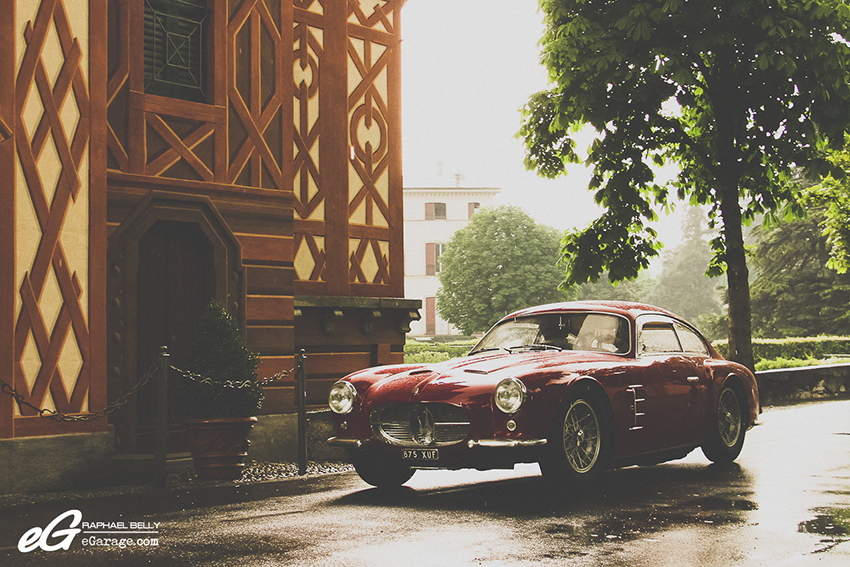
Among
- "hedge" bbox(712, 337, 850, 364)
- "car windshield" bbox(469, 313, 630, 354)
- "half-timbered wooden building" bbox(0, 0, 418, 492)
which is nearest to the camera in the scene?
"car windshield" bbox(469, 313, 630, 354)

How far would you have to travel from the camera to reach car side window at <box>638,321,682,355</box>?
8.48m

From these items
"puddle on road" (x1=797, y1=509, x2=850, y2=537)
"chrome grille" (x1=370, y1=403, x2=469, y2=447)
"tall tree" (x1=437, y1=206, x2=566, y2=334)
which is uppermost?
"tall tree" (x1=437, y1=206, x2=566, y2=334)

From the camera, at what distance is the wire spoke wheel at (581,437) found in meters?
7.05

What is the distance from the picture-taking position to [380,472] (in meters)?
7.72

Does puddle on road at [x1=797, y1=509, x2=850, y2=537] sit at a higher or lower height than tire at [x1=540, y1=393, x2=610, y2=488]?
lower

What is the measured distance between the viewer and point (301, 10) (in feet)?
44.2

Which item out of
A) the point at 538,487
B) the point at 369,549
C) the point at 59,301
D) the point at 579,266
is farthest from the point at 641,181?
the point at 369,549

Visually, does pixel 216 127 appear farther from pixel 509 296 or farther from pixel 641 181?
pixel 509 296

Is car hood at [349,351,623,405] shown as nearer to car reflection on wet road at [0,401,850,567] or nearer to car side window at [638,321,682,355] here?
car side window at [638,321,682,355]

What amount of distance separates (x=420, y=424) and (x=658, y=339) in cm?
298

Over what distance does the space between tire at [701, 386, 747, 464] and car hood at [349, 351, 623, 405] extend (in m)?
1.80

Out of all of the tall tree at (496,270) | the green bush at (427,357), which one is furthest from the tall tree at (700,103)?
the tall tree at (496,270)

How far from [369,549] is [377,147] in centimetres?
1008

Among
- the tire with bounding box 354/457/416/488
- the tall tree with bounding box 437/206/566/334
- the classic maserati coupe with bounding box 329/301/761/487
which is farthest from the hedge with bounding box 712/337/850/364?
the tire with bounding box 354/457/416/488
